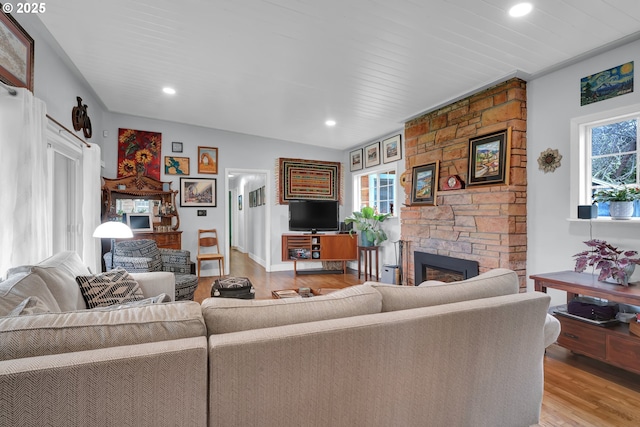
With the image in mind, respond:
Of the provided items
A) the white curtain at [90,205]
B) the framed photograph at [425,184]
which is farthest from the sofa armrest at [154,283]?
the framed photograph at [425,184]

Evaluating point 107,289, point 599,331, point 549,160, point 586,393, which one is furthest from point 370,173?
point 107,289

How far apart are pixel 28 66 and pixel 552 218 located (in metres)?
4.71

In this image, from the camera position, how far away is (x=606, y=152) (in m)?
2.70

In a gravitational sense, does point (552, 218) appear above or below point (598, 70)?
below

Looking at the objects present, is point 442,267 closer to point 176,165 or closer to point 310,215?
point 310,215


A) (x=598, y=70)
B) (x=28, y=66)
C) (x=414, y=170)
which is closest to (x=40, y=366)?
(x=28, y=66)

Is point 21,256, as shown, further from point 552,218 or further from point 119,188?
point 552,218

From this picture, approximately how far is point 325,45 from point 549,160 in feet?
7.64

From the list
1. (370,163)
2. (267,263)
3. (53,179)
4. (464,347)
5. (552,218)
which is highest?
(370,163)

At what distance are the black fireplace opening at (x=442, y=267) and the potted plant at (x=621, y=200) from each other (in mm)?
1305

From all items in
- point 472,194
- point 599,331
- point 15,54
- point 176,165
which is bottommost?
point 599,331

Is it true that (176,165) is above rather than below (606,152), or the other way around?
above

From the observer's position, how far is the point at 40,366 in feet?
2.79

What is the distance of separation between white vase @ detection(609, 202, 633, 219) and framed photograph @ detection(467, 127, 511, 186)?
0.89 m
